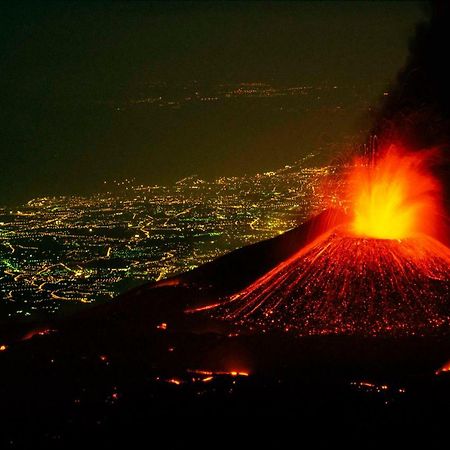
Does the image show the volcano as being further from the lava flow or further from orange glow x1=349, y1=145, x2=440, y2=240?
orange glow x1=349, y1=145, x2=440, y2=240

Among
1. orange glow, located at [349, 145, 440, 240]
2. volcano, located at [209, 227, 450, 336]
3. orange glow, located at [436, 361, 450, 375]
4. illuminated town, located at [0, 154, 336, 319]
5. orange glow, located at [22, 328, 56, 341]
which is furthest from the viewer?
illuminated town, located at [0, 154, 336, 319]

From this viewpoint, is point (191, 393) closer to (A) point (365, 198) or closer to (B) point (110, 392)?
(B) point (110, 392)

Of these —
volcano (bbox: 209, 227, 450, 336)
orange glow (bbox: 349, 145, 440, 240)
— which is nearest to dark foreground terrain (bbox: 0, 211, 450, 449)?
volcano (bbox: 209, 227, 450, 336)

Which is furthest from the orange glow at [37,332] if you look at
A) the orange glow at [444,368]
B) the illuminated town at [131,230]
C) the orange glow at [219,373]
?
the illuminated town at [131,230]

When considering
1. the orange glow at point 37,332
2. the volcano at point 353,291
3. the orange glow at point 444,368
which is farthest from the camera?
the orange glow at point 37,332

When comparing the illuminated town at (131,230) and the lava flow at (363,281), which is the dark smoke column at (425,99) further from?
the illuminated town at (131,230)

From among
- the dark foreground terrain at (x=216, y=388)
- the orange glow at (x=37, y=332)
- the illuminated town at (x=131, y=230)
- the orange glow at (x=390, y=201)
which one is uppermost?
the illuminated town at (x=131, y=230)

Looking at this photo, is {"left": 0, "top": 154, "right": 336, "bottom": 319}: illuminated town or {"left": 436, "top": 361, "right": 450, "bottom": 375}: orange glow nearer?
{"left": 436, "top": 361, "right": 450, "bottom": 375}: orange glow
